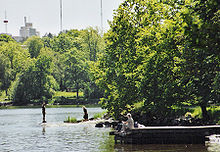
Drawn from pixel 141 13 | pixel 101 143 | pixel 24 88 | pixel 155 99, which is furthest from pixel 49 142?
pixel 24 88

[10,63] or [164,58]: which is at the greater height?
[10,63]

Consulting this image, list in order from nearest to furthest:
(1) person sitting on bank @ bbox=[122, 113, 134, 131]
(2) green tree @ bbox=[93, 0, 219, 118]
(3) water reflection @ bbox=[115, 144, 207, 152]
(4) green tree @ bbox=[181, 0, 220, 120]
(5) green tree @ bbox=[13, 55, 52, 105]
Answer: (4) green tree @ bbox=[181, 0, 220, 120], (2) green tree @ bbox=[93, 0, 219, 118], (3) water reflection @ bbox=[115, 144, 207, 152], (1) person sitting on bank @ bbox=[122, 113, 134, 131], (5) green tree @ bbox=[13, 55, 52, 105]

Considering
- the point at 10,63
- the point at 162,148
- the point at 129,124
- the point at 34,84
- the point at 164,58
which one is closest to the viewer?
the point at 162,148

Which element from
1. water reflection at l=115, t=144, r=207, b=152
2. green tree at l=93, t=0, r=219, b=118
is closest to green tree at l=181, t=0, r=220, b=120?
green tree at l=93, t=0, r=219, b=118

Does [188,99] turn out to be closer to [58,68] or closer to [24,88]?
[24,88]

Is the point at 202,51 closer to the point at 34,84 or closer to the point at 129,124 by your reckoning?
the point at 129,124

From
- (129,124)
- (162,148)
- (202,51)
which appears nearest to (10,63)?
(129,124)

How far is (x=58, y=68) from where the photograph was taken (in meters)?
142

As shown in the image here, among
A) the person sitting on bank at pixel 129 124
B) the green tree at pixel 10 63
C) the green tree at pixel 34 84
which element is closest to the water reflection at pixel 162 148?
the person sitting on bank at pixel 129 124

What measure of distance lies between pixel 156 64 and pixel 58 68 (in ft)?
352

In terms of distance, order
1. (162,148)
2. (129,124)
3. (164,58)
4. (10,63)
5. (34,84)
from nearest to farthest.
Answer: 1. (162,148)
2. (129,124)
3. (164,58)
4. (34,84)
5. (10,63)

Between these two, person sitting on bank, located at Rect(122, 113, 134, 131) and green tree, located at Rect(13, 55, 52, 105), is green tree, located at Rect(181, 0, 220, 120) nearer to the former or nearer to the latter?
person sitting on bank, located at Rect(122, 113, 134, 131)

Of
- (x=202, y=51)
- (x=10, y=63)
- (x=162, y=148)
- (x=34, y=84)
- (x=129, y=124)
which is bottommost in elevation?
(x=162, y=148)

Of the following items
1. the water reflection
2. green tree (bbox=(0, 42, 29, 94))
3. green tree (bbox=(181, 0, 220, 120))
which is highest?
green tree (bbox=(0, 42, 29, 94))
